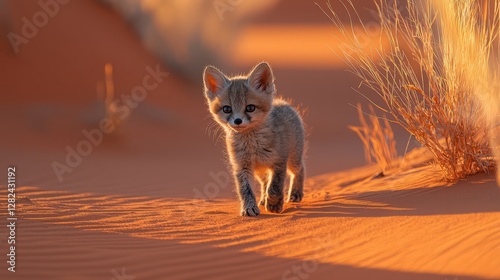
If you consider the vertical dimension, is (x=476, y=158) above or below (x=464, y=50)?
below

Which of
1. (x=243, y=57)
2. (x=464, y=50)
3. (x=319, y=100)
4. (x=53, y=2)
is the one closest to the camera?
(x=464, y=50)

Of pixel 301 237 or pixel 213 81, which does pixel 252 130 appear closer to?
pixel 213 81

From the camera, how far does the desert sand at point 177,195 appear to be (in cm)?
439

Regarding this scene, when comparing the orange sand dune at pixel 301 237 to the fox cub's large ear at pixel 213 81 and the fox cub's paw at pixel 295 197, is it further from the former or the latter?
the fox cub's large ear at pixel 213 81

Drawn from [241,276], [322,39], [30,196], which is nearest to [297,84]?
[322,39]

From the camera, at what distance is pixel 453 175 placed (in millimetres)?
5863

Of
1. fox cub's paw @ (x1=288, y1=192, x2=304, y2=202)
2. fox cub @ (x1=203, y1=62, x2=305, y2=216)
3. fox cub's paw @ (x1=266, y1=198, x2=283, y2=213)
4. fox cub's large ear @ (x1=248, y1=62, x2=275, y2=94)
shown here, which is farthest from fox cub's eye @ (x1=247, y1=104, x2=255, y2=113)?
fox cub's paw @ (x1=288, y1=192, x2=304, y2=202)

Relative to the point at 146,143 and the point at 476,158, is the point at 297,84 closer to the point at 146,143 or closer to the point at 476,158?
the point at 146,143

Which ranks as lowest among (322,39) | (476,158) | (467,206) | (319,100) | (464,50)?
(467,206)

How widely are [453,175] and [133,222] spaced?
3.19 meters

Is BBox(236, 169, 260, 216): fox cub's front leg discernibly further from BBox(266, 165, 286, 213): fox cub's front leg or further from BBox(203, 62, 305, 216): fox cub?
BBox(266, 165, 286, 213): fox cub's front leg

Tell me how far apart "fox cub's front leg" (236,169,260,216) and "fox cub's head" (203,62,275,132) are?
0.52 m

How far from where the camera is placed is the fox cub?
20.7 ft

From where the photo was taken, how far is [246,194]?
6.34m
